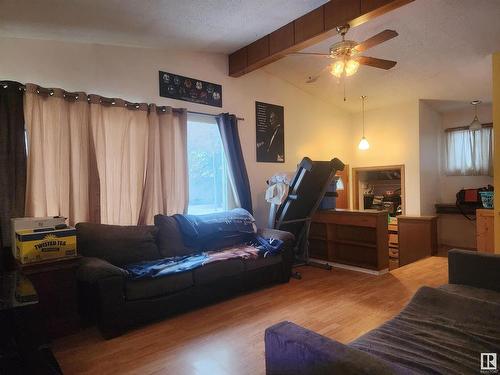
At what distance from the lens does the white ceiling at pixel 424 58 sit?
9.89ft

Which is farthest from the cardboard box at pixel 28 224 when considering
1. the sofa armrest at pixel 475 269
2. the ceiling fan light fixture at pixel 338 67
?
the sofa armrest at pixel 475 269

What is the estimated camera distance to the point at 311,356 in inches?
41.9

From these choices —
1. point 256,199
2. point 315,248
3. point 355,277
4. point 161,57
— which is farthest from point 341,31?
point 315,248

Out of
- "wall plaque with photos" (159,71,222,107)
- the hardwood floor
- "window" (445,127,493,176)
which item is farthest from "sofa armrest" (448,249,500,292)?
"window" (445,127,493,176)

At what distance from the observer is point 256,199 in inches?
185

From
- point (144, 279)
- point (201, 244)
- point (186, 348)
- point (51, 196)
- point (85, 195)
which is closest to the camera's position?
point (186, 348)

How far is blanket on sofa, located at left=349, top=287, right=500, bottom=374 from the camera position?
4.24ft

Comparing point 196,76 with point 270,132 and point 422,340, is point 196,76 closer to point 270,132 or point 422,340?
point 270,132

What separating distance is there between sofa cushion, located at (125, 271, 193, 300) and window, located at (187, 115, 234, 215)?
1.36 metres

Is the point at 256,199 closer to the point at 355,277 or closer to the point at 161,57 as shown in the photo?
the point at 355,277

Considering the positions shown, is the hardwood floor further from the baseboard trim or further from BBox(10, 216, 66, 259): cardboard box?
BBox(10, 216, 66, 259): cardboard box

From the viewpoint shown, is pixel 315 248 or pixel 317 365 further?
pixel 315 248

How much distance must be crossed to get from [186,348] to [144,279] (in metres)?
0.67

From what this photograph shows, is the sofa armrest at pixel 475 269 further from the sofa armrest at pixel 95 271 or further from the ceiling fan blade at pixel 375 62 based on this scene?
the sofa armrest at pixel 95 271
